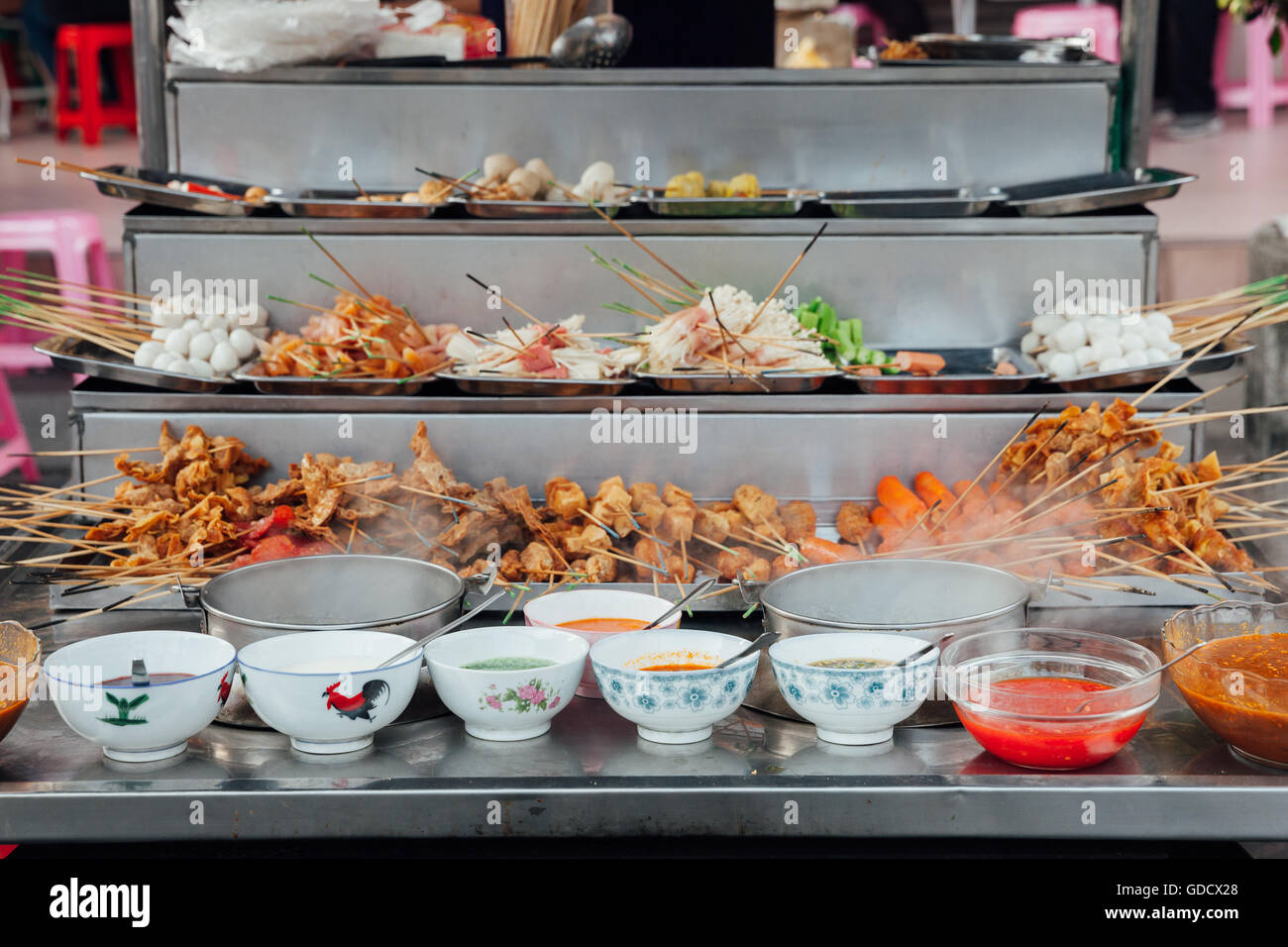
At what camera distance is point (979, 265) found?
3.34 m

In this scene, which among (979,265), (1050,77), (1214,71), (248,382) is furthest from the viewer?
(1214,71)

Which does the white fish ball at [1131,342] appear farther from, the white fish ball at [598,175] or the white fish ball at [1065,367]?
the white fish ball at [598,175]

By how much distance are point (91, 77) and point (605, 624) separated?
9.80 metres

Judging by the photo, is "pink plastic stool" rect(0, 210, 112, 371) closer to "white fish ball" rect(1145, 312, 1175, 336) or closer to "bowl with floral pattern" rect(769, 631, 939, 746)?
"white fish ball" rect(1145, 312, 1175, 336)

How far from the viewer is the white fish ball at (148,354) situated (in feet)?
9.88

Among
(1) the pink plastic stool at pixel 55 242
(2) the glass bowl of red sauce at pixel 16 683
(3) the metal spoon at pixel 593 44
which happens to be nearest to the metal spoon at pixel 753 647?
(2) the glass bowl of red sauce at pixel 16 683

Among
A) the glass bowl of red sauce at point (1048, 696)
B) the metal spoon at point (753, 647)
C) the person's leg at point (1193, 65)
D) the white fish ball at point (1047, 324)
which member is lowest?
the glass bowl of red sauce at point (1048, 696)

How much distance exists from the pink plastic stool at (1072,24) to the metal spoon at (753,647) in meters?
9.37

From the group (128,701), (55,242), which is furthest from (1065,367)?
(55,242)

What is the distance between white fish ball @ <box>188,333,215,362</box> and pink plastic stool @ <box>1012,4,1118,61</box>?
8869mm

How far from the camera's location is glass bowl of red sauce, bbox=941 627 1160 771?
6.30ft

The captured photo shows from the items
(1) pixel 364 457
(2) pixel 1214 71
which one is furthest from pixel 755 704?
(2) pixel 1214 71
